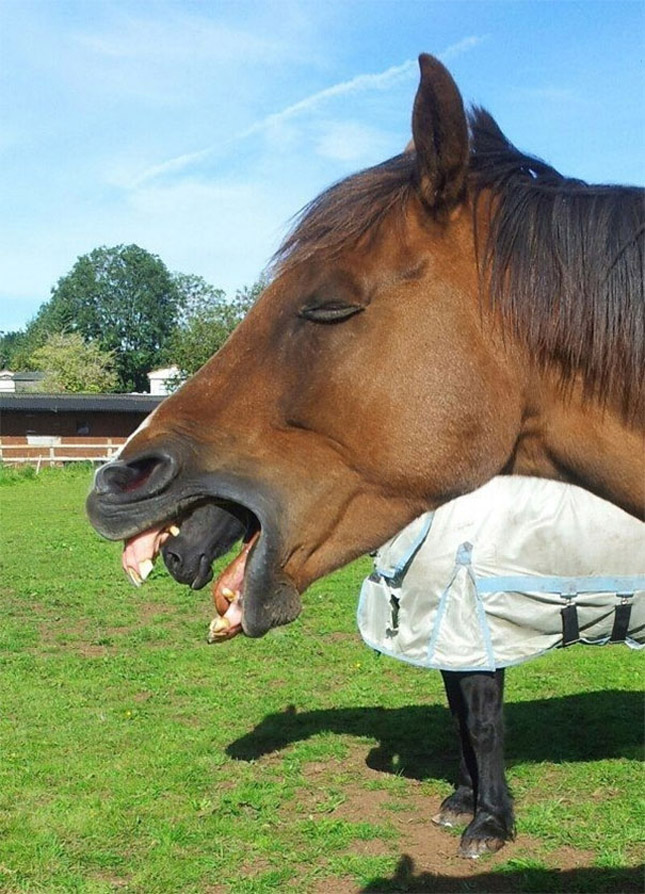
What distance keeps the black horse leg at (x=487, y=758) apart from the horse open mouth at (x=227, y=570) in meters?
2.85

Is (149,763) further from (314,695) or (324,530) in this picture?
(324,530)

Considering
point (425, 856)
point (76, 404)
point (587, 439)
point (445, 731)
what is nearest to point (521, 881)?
point (425, 856)

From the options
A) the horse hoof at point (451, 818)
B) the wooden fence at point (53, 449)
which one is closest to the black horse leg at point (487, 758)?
the horse hoof at point (451, 818)

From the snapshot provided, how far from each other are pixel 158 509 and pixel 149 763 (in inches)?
Result: 166

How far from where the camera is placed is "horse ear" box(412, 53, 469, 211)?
5.85 feet

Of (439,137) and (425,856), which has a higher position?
(439,137)

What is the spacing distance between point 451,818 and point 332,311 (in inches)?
146

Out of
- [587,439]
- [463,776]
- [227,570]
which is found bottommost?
[463,776]

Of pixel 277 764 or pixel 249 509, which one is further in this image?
pixel 277 764

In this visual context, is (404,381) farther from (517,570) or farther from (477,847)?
(477,847)

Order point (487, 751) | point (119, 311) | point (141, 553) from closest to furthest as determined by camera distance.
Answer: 1. point (141, 553)
2. point (487, 751)
3. point (119, 311)

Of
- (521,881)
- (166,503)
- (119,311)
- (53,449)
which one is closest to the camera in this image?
(166,503)

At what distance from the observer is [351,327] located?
75.7 inches

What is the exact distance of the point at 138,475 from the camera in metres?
1.87
